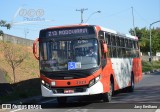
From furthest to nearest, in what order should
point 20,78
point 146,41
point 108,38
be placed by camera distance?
1. point 146,41
2. point 20,78
3. point 108,38

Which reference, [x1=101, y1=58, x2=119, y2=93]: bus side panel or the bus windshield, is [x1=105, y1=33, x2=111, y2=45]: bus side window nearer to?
[x1=101, y1=58, x2=119, y2=93]: bus side panel

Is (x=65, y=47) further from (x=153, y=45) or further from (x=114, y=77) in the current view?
(x=153, y=45)

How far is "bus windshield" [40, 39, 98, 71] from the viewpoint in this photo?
15062mm

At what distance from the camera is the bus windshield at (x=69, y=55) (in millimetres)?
15062

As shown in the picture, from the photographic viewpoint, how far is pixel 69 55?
1520 cm

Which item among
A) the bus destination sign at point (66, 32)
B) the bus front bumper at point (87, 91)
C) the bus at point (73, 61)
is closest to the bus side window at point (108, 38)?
the bus at point (73, 61)

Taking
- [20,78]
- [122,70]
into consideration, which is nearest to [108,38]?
[122,70]

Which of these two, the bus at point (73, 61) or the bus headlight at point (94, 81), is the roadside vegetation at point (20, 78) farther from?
the bus headlight at point (94, 81)

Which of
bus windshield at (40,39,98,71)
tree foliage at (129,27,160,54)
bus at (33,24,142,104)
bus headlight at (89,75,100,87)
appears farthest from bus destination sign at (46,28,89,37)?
tree foliage at (129,27,160,54)

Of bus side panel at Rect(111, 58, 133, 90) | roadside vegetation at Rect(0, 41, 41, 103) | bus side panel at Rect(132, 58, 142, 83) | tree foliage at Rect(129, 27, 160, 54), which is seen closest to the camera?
bus side panel at Rect(111, 58, 133, 90)

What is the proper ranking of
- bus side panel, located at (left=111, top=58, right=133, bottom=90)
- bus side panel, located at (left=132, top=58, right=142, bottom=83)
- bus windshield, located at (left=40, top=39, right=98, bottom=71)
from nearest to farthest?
1. bus windshield, located at (left=40, top=39, right=98, bottom=71)
2. bus side panel, located at (left=111, top=58, right=133, bottom=90)
3. bus side panel, located at (left=132, top=58, right=142, bottom=83)

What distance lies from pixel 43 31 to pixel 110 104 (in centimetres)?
383

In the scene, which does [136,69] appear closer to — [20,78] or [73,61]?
[73,61]

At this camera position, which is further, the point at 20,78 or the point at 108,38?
the point at 20,78
